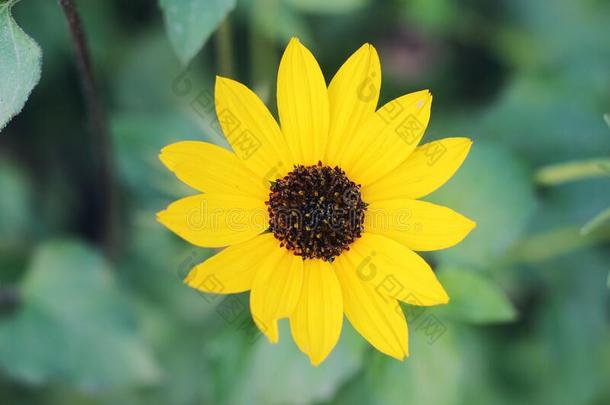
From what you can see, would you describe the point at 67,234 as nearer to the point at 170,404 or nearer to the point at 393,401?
the point at 170,404

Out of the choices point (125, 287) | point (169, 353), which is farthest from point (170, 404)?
point (125, 287)

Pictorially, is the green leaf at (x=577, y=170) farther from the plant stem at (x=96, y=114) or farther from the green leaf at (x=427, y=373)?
the plant stem at (x=96, y=114)

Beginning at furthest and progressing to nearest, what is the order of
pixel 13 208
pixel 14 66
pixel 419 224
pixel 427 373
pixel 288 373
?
pixel 13 208, pixel 288 373, pixel 427 373, pixel 419 224, pixel 14 66

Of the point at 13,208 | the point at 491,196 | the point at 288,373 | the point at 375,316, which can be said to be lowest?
the point at 288,373

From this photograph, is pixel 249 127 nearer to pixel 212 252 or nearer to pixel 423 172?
pixel 423 172

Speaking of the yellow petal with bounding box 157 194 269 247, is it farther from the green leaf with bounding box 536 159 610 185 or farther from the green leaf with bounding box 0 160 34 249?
the green leaf with bounding box 0 160 34 249

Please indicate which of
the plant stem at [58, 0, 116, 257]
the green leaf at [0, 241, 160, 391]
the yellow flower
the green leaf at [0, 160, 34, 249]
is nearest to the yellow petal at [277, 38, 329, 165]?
the yellow flower

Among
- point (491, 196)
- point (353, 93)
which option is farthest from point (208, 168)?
point (491, 196)
